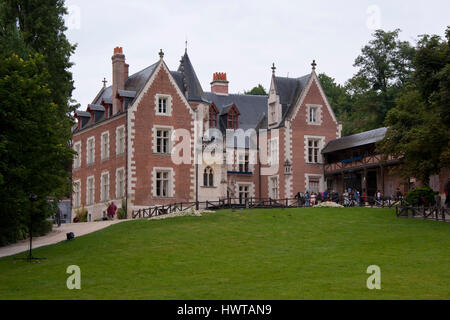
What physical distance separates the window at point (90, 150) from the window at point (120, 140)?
18.1 feet

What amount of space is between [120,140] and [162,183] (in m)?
4.39

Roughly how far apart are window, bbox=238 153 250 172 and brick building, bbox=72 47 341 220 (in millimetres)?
86

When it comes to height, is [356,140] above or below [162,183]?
above

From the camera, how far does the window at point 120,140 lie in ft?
160

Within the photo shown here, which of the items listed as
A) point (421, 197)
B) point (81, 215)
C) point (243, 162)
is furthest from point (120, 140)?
point (421, 197)

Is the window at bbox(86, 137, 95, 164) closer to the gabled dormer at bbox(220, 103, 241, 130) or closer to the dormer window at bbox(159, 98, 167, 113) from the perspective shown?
the dormer window at bbox(159, 98, 167, 113)

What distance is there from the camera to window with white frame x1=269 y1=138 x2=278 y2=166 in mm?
55625

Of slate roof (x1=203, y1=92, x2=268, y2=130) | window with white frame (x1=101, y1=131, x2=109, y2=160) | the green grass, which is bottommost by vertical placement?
the green grass

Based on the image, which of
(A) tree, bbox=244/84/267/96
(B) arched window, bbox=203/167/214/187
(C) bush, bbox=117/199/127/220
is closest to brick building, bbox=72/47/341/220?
(B) arched window, bbox=203/167/214/187

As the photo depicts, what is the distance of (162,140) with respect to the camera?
48.8m

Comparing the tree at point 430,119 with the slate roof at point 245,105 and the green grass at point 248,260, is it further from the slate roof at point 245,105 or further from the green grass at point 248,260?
the slate roof at point 245,105

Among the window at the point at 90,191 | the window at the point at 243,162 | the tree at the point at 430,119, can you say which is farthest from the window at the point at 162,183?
the tree at the point at 430,119

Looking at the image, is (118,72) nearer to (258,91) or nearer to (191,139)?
(191,139)
